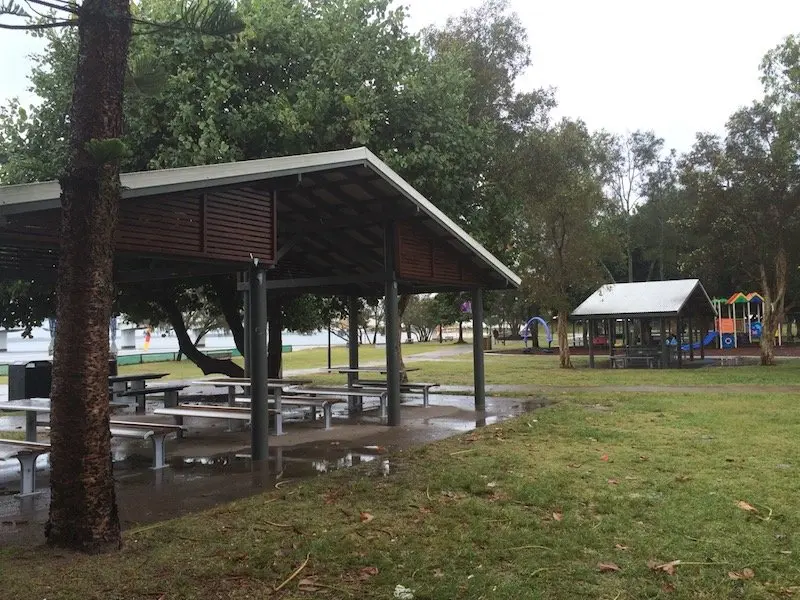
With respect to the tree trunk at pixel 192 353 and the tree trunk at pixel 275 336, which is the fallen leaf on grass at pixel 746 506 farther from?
the tree trunk at pixel 192 353

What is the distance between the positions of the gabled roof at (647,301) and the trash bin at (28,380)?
2145 centimetres

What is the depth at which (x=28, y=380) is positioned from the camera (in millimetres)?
14898

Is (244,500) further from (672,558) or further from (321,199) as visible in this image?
(321,199)

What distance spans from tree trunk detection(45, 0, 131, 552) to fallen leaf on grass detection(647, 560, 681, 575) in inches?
142

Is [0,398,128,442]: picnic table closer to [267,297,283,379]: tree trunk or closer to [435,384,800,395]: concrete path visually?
[267,297,283,379]: tree trunk

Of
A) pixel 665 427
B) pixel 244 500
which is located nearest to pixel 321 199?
pixel 244 500

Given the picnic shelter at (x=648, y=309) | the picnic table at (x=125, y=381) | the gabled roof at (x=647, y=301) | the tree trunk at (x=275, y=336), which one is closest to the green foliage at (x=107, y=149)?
the picnic table at (x=125, y=381)

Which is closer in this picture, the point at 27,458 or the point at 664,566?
the point at 664,566

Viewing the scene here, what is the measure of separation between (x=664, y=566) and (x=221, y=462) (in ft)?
18.2

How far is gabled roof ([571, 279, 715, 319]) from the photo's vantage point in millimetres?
28297

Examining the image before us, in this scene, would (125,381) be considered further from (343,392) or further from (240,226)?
(240,226)

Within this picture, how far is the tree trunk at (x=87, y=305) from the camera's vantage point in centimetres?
455

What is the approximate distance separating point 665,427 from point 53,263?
9.33 meters

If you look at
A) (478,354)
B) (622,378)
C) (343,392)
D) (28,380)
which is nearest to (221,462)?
(343,392)
